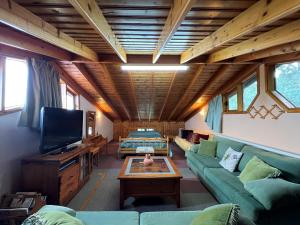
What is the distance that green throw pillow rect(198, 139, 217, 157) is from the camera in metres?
4.78

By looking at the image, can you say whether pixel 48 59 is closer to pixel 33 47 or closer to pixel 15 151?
pixel 33 47

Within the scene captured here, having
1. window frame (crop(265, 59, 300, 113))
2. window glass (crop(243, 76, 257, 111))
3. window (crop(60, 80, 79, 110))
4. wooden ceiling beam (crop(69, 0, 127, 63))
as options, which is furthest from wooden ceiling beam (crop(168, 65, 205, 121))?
window (crop(60, 80, 79, 110))

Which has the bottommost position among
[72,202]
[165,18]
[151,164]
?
[72,202]

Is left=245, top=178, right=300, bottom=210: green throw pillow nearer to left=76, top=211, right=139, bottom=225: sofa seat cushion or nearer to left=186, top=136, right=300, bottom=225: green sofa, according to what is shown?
left=186, top=136, right=300, bottom=225: green sofa

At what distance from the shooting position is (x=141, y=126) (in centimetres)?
1005

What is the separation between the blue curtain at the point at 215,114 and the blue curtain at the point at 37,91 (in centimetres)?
418

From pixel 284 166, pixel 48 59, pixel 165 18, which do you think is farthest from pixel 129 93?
pixel 284 166

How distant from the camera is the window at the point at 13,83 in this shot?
9.28 feet

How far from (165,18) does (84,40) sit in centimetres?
150

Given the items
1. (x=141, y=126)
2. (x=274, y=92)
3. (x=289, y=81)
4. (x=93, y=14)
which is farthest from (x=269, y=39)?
(x=141, y=126)

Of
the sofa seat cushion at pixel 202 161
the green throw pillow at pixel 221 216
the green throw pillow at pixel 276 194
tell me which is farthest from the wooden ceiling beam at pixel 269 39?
the green throw pillow at pixel 221 216

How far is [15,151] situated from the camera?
302cm

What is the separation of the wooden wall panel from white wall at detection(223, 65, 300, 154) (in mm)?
4864

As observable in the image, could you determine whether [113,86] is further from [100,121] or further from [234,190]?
[234,190]
